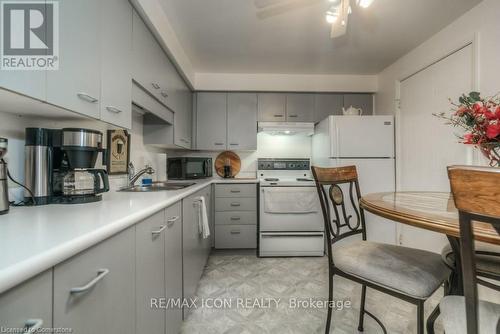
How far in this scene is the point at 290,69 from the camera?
2750 mm

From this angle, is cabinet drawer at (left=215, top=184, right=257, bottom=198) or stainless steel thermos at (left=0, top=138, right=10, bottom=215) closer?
stainless steel thermos at (left=0, top=138, right=10, bottom=215)

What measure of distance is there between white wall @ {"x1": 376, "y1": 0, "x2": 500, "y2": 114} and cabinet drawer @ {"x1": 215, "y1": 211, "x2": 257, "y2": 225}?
225 centimetres

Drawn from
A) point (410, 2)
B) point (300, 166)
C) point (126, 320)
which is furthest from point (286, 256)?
point (410, 2)

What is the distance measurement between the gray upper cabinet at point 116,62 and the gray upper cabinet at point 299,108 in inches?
80.2

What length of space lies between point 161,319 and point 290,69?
2.77m

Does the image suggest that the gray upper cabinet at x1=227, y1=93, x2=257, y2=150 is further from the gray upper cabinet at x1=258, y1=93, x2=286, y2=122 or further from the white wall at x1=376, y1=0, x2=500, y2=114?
the white wall at x1=376, y1=0, x2=500, y2=114

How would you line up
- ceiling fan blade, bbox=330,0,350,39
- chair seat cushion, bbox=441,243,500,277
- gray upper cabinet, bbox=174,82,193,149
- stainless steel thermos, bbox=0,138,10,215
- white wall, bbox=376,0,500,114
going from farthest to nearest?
gray upper cabinet, bbox=174,82,193,149
white wall, bbox=376,0,500,114
ceiling fan blade, bbox=330,0,350,39
chair seat cushion, bbox=441,243,500,277
stainless steel thermos, bbox=0,138,10,215

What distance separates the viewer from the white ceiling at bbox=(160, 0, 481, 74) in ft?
5.54

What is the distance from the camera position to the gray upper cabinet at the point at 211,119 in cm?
289

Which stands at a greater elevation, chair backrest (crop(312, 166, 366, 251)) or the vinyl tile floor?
chair backrest (crop(312, 166, 366, 251))

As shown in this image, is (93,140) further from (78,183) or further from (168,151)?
(168,151)

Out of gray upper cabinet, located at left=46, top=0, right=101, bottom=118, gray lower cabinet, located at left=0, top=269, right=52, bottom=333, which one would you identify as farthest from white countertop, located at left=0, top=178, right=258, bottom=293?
gray upper cabinet, located at left=46, top=0, right=101, bottom=118

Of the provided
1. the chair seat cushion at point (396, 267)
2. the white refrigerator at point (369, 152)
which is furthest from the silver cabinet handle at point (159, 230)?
the white refrigerator at point (369, 152)

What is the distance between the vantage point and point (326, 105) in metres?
2.90
